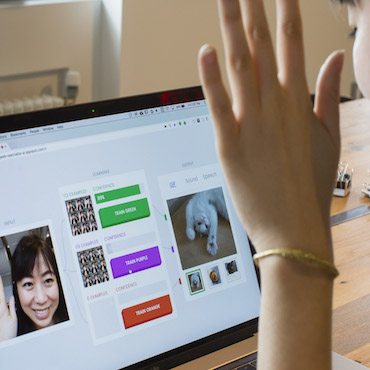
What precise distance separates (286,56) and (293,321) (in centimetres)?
25

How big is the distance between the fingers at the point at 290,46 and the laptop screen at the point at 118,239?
27 centimetres

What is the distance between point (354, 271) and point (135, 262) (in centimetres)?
50

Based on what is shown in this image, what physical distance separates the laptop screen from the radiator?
7.13 feet

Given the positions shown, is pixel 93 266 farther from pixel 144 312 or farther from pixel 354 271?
pixel 354 271

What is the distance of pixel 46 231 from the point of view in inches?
29.0

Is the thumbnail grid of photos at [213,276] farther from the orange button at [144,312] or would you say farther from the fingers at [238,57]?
the fingers at [238,57]

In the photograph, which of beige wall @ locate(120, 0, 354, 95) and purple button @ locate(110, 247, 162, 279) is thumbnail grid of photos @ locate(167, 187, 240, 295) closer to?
purple button @ locate(110, 247, 162, 279)

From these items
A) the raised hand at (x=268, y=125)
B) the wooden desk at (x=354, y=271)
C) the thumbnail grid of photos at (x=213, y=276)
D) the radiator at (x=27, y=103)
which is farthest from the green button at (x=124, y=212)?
the radiator at (x=27, y=103)

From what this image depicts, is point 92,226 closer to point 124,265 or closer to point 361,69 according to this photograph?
point 124,265

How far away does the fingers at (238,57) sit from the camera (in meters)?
0.55

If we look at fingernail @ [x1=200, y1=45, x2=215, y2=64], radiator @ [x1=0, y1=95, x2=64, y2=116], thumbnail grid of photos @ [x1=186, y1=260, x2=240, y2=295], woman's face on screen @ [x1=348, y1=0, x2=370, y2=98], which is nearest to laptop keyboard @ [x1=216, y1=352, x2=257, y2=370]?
thumbnail grid of photos @ [x1=186, y1=260, x2=240, y2=295]

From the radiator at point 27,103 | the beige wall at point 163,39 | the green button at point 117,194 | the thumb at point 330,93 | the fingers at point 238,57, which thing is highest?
the beige wall at point 163,39

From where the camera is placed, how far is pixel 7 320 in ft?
2.32

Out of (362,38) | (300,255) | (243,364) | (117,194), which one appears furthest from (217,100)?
(362,38)
